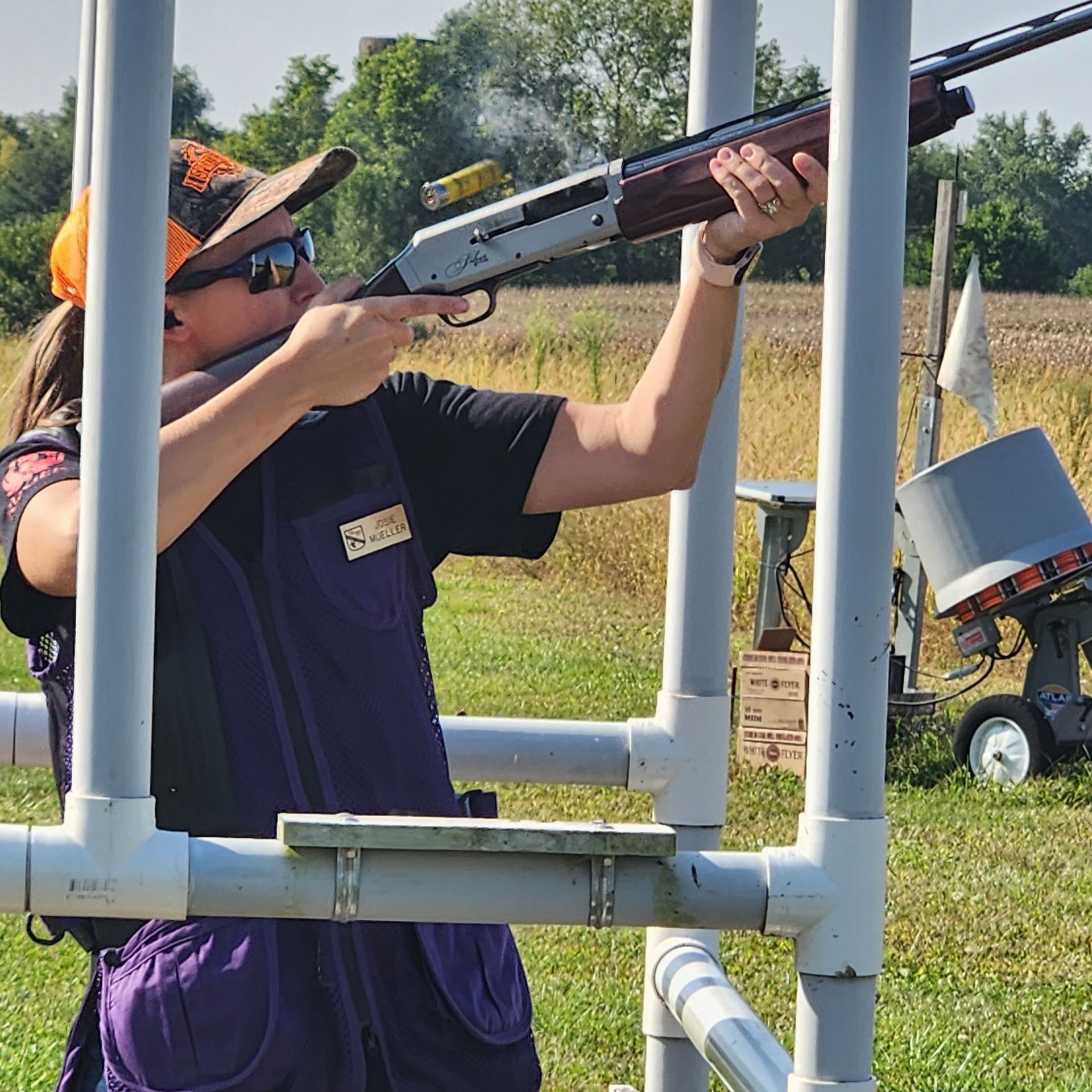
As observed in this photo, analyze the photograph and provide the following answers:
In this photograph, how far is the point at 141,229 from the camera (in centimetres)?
156

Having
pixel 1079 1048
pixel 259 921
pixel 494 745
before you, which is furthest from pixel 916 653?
pixel 259 921

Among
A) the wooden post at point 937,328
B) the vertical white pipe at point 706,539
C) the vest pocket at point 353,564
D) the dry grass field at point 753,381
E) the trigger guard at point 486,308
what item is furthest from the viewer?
the dry grass field at point 753,381

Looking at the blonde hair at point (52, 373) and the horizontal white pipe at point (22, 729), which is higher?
the blonde hair at point (52, 373)

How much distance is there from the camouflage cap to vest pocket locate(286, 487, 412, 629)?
34 centimetres

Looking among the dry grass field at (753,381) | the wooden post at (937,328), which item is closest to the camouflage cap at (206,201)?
the dry grass field at (753,381)

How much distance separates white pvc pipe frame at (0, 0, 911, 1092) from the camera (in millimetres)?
1562

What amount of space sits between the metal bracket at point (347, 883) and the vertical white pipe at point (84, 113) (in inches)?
43.0

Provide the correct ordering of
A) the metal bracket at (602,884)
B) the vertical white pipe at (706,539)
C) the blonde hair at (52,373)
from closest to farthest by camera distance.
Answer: the metal bracket at (602,884), the blonde hair at (52,373), the vertical white pipe at (706,539)

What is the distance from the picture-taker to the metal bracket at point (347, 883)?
163 centimetres

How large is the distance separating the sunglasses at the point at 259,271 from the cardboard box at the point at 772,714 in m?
5.19

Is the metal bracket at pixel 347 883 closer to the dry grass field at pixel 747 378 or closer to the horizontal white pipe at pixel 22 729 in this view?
the horizontal white pipe at pixel 22 729

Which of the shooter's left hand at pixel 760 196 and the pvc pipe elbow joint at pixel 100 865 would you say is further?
the shooter's left hand at pixel 760 196

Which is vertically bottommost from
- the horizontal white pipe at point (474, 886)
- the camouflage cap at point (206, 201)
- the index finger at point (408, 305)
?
the horizontal white pipe at point (474, 886)

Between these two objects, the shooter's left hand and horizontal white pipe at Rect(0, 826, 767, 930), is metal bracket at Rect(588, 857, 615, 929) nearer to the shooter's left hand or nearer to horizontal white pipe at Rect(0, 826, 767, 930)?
horizontal white pipe at Rect(0, 826, 767, 930)
